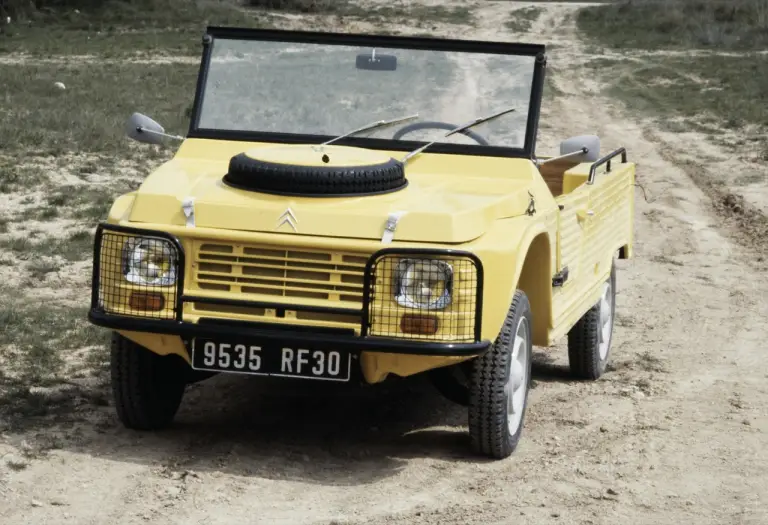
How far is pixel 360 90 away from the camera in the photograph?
6.92 m

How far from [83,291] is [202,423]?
320 cm

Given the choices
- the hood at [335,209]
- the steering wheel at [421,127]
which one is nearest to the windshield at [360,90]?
the steering wheel at [421,127]

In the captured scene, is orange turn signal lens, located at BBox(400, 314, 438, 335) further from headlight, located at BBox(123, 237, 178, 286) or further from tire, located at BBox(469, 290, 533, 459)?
headlight, located at BBox(123, 237, 178, 286)

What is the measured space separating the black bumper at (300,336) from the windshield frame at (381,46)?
55.0 inches

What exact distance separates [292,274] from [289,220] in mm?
200

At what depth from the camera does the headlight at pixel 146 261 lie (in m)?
5.64

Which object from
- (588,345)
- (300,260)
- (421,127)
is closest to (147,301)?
(300,260)

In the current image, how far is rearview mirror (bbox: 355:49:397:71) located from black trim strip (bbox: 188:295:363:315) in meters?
1.79

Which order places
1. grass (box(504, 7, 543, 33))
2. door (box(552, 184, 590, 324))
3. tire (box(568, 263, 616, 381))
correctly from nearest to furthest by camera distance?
door (box(552, 184, 590, 324)) < tire (box(568, 263, 616, 381)) < grass (box(504, 7, 543, 33))

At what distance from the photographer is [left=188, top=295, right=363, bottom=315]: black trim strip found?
5512 millimetres

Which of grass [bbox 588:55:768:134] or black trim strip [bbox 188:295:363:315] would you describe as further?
grass [bbox 588:55:768:134]

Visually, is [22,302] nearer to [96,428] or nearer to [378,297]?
[96,428]

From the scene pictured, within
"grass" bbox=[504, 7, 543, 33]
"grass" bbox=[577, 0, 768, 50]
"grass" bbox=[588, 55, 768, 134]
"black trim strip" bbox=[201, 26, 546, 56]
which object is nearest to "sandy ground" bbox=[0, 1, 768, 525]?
"black trim strip" bbox=[201, 26, 546, 56]

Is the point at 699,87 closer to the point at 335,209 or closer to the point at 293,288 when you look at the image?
the point at 335,209
